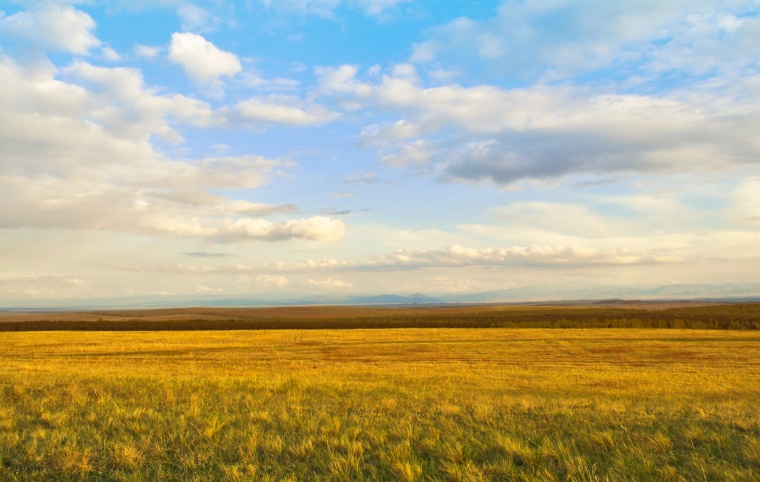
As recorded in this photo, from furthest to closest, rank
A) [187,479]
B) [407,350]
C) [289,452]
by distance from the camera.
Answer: [407,350]
[289,452]
[187,479]

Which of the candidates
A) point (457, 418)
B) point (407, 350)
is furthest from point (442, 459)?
point (407, 350)

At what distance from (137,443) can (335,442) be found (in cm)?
298

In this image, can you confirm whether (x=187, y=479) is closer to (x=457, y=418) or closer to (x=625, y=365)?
(x=457, y=418)

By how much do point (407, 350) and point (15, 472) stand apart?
31452 mm

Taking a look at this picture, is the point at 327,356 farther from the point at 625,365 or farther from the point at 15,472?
the point at 15,472

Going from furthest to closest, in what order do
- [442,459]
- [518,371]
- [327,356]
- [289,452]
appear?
[327,356], [518,371], [289,452], [442,459]

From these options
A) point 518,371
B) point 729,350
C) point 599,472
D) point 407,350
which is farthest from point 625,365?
point 599,472

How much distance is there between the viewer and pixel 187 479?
6230 mm

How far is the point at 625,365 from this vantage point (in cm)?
2795

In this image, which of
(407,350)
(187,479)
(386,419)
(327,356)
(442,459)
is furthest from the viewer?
(407,350)

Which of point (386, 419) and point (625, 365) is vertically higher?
point (386, 419)

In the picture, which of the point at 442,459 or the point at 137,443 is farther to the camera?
the point at 137,443

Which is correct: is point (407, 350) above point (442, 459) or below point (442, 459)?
below

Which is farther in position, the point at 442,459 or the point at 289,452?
the point at 289,452
